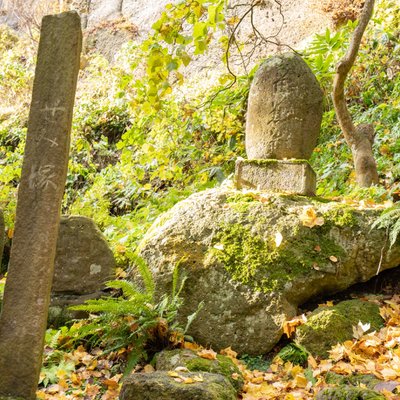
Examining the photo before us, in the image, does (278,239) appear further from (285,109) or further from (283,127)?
(285,109)

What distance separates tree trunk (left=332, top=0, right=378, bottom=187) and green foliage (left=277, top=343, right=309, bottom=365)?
2.76 meters

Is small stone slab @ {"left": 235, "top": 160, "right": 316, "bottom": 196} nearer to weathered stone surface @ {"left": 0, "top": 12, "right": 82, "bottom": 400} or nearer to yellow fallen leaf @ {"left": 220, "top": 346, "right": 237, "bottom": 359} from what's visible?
yellow fallen leaf @ {"left": 220, "top": 346, "right": 237, "bottom": 359}

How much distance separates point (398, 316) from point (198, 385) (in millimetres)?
2105

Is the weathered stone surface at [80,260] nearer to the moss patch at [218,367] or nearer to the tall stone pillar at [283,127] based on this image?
the tall stone pillar at [283,127]

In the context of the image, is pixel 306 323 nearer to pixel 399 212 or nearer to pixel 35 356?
pixel 399 212

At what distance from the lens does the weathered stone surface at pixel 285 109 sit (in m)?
5.52

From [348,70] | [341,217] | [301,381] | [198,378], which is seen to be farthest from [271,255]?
[348,70]

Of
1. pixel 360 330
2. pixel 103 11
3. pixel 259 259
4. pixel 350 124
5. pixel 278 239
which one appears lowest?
pixel 360 330

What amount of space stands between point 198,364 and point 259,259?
1.31 meters

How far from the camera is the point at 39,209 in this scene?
2.86m

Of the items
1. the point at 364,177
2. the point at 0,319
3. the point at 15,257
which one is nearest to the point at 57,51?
the point at 15,257

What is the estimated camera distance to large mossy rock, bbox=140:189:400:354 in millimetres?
4516

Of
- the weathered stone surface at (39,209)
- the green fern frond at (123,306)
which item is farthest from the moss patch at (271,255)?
the weathered stone surface at (39,209)

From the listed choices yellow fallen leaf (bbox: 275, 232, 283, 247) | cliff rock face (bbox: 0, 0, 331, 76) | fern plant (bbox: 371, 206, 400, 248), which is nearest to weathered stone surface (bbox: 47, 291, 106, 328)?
yellow fallen leaf (bbox: 275, 232, 283, 247)
